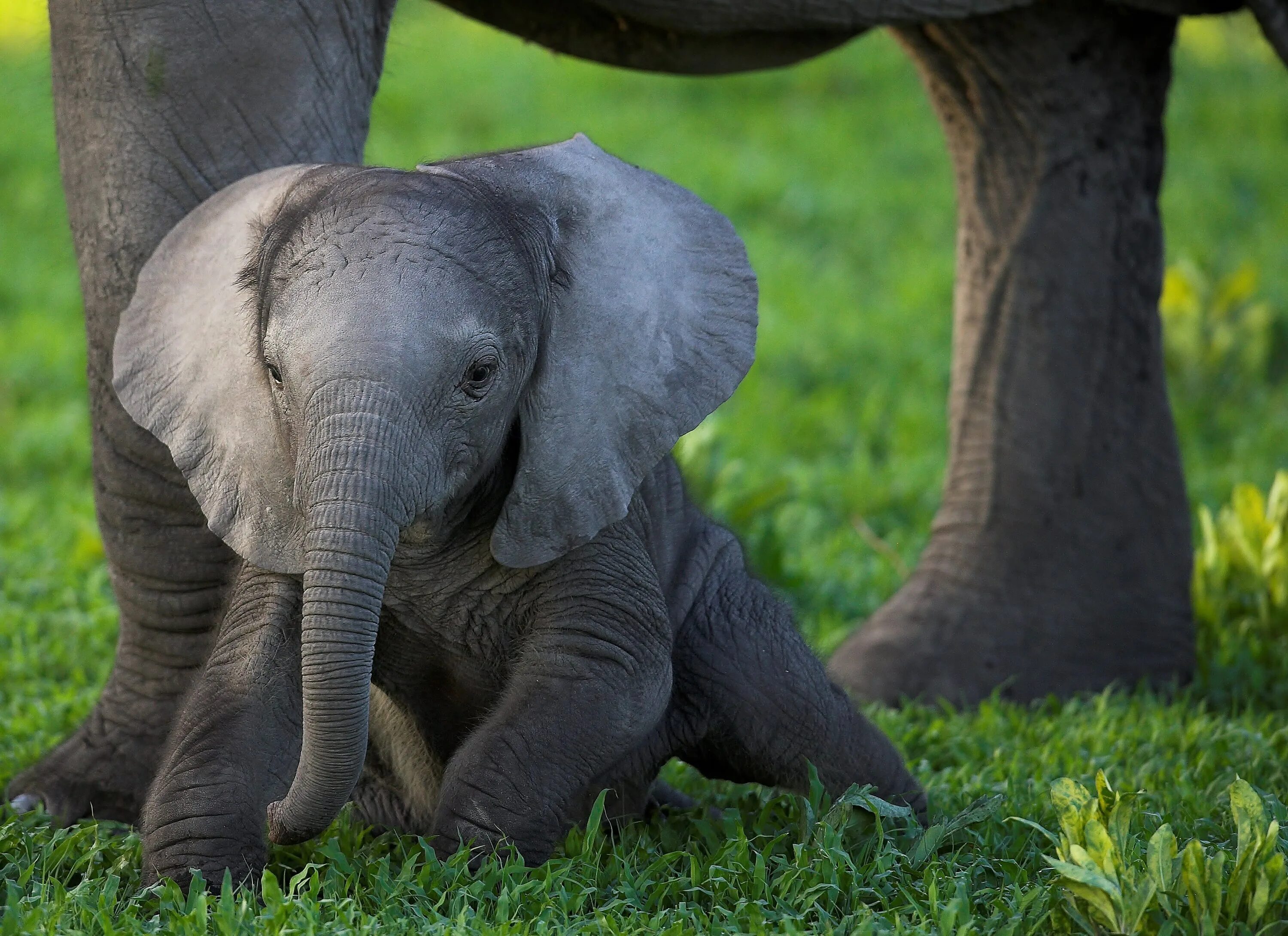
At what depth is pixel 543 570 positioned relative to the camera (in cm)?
332

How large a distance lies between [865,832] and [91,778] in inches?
63.6

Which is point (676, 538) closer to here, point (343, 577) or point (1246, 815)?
point (343, 577)

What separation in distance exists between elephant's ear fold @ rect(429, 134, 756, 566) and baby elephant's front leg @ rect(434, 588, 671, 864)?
18 centimetres

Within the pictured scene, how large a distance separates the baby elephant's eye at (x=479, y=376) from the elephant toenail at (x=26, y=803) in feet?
4.72

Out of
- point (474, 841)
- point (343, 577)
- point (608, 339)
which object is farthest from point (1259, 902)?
point (343, 577)

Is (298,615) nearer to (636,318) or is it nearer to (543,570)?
(543,570)

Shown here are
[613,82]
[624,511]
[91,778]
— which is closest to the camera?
[624,511]

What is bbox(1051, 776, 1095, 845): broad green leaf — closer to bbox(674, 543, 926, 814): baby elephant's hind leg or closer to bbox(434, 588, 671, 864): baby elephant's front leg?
bbox(674, 543, 926, 814): baby elephant's hind leg

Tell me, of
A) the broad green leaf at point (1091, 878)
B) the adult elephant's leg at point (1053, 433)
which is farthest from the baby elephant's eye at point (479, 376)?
the adult elephant's leg at point (1053, 433)

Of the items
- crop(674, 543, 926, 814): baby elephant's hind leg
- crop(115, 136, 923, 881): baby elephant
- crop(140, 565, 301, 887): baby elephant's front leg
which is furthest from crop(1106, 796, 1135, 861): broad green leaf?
crop(140, 565, 301, 887): baby elephant's front leg

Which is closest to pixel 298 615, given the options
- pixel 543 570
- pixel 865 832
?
pixel 543 570

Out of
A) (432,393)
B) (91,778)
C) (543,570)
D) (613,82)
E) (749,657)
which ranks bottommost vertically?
(91,778)

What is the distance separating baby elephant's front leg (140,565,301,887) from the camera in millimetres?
3148

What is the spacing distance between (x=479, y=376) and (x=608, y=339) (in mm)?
300
